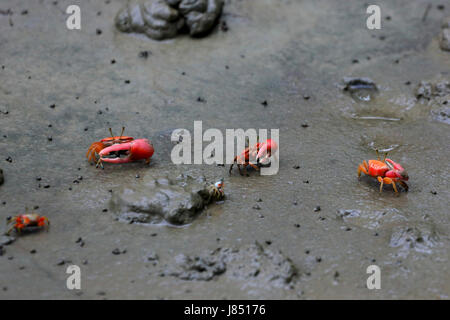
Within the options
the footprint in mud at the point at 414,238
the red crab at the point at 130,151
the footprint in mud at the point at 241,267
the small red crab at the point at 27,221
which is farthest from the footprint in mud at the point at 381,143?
the small red crab at the point at 27,221

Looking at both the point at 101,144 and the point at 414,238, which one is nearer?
the point at 414,238

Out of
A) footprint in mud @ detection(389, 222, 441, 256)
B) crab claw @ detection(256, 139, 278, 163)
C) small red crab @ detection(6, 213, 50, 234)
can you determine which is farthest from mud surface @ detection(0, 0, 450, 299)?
crab claw @ detection(256, 139, 278, 163)

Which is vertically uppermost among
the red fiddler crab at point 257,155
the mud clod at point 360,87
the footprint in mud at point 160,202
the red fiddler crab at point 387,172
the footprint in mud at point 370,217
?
the mud clod at point 360,87

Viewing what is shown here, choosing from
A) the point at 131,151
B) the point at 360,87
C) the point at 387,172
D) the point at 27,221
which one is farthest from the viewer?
the point at 360,87

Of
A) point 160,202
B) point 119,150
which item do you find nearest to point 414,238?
point 160,202

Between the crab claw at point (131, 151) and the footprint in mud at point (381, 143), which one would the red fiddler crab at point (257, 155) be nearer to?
the crab claw at point (131, 151)

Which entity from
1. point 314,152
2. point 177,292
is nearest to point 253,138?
point 314,152

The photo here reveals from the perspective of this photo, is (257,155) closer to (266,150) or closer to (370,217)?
(266,150)

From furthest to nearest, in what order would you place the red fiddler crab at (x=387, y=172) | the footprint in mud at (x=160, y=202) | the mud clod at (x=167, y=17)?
the mud clod at (x=167, y=17) → the red fiddler crab at (x=387, y=172) → the footprint in mud at (x=160, y=202)
